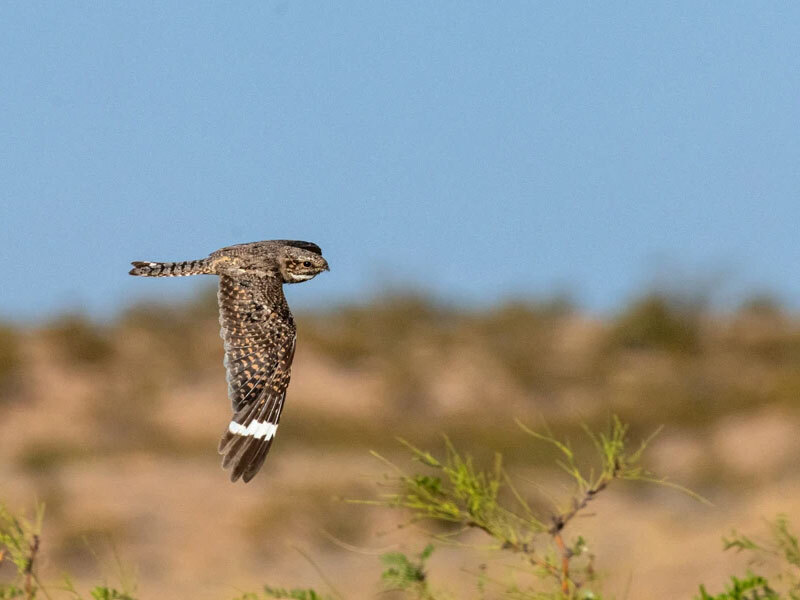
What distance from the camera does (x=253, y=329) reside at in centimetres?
498

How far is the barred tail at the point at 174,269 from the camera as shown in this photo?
17.4 feet

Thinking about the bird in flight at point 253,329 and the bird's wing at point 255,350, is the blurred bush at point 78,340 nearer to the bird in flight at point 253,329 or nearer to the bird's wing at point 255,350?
the bird in flight at point 253,329

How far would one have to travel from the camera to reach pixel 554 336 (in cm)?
2259

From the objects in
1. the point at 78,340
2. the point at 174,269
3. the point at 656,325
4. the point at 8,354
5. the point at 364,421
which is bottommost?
the point at 364,421

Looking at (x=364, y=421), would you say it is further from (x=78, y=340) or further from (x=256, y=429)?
(x=256, y=429)

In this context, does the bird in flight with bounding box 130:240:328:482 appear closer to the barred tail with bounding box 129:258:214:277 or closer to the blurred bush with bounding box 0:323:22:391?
the barred tail with bounding box 129:258:214:277

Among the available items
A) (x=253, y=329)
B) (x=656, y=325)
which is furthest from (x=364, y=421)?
(x=253, y=329)

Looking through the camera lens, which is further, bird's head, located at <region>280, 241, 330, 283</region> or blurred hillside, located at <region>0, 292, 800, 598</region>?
blurred hillside, located at <region>0, 292, 800, 598</region>

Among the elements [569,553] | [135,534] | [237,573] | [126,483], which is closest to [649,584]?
[237,573]

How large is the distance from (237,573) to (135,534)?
1.49m

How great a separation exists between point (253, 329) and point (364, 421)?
1364cm

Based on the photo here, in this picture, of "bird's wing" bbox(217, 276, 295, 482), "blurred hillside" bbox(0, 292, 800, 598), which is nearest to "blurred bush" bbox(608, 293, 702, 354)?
"blurred hillside" bbox(0, 292, 800, 598)

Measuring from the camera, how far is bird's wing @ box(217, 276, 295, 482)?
185 inches

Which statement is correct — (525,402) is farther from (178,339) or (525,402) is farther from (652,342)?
(178,339)
